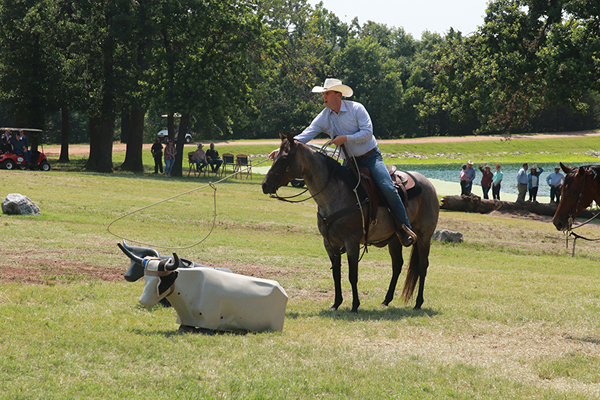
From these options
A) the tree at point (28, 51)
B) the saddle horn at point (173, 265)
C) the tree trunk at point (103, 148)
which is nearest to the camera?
the saddle horn at point (173, 265)

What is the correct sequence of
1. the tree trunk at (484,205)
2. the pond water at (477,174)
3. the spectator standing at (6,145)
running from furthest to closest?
the pond water at (477,174), the spectator standing at (6,145), the tree trunk at (484,205)

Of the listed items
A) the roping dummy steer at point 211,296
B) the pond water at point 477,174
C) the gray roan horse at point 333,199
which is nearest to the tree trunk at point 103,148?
the pond water at point 477,174

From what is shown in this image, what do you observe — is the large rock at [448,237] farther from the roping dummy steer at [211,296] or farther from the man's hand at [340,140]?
the roping dummy steer at [211,296]

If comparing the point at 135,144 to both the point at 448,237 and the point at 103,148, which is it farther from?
the point at 448,237

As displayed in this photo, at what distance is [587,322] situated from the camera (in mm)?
7812

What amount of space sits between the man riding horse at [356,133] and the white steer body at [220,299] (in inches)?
85.7

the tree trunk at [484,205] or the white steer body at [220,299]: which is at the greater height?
the white steer body at [220,299]

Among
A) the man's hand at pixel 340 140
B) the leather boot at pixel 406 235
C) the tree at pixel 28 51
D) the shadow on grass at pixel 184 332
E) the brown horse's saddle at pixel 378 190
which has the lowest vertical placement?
the shadow on grass at pixel 184 332

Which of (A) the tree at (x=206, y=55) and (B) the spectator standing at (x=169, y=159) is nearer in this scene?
(A) the tree at (x=206, y=55)

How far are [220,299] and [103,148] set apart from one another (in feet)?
98.0

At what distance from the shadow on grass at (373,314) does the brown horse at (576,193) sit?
213 cm

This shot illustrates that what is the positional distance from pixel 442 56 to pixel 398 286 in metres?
24.1

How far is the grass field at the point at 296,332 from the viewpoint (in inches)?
192

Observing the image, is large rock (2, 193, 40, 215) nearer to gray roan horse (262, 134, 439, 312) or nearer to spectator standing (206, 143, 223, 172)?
gray roan horse (262, 134, 439, 312)
